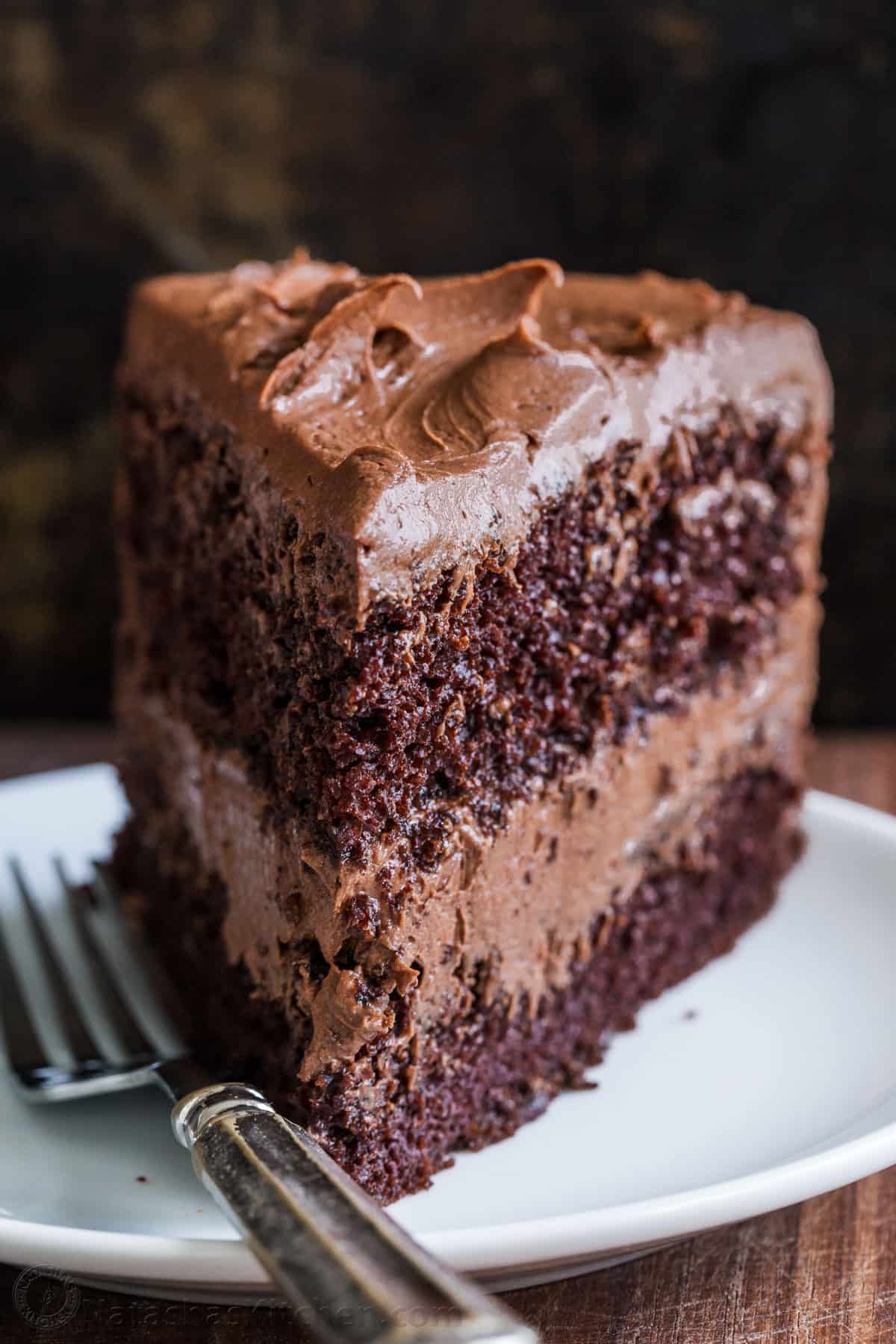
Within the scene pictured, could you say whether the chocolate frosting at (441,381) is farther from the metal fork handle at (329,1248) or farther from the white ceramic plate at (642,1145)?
the white ceramic plate at (642,1145)

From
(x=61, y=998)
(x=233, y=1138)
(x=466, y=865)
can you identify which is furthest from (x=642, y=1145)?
(x=61, y=998)

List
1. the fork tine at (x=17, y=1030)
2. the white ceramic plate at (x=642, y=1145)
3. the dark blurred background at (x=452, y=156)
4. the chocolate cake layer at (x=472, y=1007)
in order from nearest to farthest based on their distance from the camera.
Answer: the white ceramic plate at (x=642, y=1145)
the chocolate cake layer at (x=472, y=1007)
the fork tine at (x=17, y=1030)
the dark blurred background at (x=452, y=156)

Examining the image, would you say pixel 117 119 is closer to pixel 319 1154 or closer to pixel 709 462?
pixel 709 462

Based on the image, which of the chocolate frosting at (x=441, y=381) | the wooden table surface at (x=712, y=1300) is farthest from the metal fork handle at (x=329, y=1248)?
the chocolate frosting at (x=441, y=381)

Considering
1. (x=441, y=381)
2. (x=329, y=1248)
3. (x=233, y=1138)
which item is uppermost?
(x=441, y=381)

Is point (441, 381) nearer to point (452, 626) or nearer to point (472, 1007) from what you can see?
point (452, 626)

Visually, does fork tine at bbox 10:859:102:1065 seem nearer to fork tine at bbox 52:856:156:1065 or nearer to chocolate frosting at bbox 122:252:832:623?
fork tine at bbox 52:856:156:1065
